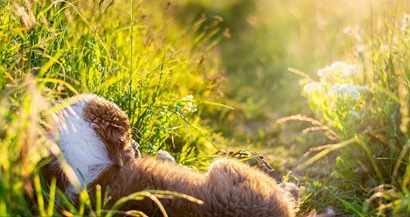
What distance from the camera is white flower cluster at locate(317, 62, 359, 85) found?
4.91 m

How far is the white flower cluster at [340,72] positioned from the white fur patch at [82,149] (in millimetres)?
2570

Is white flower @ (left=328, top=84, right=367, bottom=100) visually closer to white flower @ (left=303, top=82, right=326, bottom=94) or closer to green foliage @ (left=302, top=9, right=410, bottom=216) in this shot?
green foliage @ (left=302, top=9, right=410, bottom=216)

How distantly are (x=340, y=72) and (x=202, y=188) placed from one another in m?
2.28

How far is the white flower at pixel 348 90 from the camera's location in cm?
441

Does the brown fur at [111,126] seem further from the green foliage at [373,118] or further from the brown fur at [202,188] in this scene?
the green foliage at [373,118]

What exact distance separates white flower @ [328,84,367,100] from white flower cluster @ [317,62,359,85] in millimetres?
373

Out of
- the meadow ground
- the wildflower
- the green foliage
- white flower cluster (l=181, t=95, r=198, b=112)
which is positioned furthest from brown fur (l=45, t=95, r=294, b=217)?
the wildflower

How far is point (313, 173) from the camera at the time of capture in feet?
16.3

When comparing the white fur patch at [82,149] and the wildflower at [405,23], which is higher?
the wildflower at [405,23]

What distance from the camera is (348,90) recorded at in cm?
443

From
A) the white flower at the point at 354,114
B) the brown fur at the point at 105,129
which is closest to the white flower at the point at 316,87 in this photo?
the white flower at the point at 354,114

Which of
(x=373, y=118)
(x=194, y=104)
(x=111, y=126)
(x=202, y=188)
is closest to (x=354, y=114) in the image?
(x=373, y=118)

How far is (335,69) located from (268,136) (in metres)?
1.46

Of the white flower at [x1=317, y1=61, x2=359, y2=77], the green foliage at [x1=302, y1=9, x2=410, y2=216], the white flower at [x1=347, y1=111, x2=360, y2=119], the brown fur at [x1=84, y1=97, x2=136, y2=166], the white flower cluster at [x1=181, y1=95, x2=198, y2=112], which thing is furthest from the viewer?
→ the white flower at [x1=317, y1=61, x2=359, y2=77]
